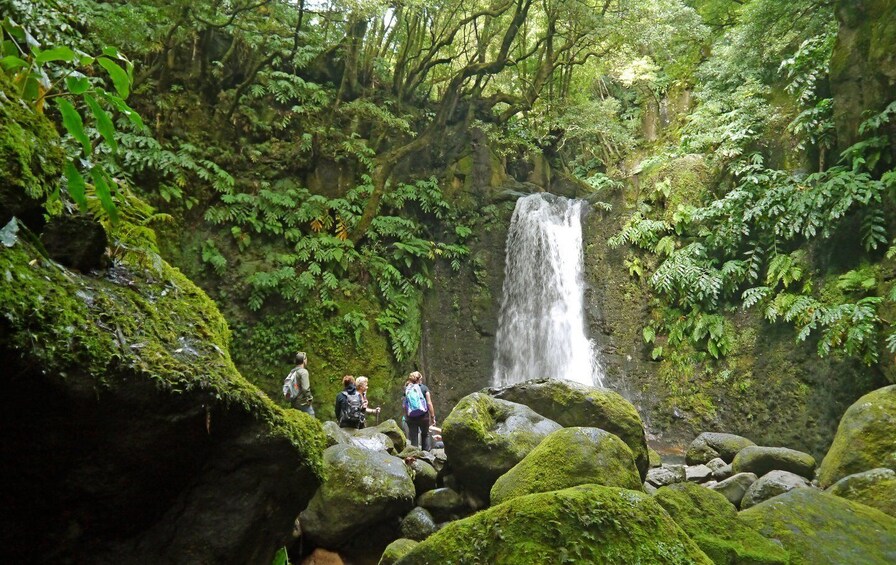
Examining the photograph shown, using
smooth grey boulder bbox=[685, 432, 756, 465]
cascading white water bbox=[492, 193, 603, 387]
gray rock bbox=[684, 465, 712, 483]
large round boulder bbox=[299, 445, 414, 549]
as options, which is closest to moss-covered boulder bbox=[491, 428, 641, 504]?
large round boulder bbox=[299, 445, 414, 549]

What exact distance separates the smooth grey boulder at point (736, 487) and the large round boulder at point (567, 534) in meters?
Result: 4.57

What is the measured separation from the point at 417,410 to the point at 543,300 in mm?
5881

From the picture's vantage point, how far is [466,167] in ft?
48.0

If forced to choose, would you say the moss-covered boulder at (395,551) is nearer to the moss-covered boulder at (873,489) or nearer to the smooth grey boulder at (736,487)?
the smooth grey boulder at (736,487)

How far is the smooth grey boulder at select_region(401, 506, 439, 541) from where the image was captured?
17.1 ft

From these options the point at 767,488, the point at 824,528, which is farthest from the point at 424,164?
the point at 824,528

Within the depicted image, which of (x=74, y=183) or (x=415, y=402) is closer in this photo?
(x=74, y=183)

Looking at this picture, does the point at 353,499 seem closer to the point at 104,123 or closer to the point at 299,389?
the point at 299,389

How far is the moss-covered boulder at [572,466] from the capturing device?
442 centimetres

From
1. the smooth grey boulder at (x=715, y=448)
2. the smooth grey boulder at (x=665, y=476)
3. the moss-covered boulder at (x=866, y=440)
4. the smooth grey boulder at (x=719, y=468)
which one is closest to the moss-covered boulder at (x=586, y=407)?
the smooth grey boulder at (x=665, y=476)

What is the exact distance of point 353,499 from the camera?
4938 millimetres

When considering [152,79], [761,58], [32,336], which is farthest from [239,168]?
[761,58]

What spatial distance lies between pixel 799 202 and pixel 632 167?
24.0 feet

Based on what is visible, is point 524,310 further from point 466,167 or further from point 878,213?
point 878,213
